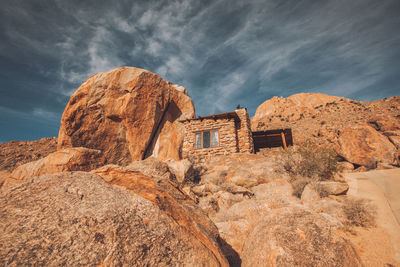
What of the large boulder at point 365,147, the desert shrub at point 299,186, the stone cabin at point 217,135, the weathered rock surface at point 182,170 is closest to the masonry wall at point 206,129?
the stone cabin at point 217,135

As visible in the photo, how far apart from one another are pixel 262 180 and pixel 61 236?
21.5ft

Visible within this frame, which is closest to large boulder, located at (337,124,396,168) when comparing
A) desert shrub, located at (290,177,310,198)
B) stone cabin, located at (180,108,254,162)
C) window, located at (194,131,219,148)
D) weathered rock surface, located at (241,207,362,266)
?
stone cabin, located at (180,108,254,162)

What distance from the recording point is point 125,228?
155 centimetres

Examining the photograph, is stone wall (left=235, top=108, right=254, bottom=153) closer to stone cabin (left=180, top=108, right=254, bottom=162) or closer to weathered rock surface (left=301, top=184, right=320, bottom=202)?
stone cabin (left=180, top=108, right=254, bottom=162)

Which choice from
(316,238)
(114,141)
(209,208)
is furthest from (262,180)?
(114,141)

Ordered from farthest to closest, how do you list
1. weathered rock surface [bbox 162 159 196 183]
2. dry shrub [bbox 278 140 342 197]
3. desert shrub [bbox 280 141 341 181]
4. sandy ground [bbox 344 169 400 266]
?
weathered rock surface [bbox 162 159 196 183] → desert shrub [bbox 280 141 341 181] → dry shrub [bbox 278 140 342 197] → sandy ground [bbox 344 169 400 266]

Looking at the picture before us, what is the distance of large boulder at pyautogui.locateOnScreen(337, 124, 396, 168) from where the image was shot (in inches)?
365

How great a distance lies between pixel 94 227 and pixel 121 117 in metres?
10.9

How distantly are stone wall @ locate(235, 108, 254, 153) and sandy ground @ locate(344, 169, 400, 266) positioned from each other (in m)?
6.76

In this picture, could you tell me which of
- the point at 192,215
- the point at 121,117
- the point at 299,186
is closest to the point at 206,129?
the point at 121,117

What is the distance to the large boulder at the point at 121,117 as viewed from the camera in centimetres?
1050

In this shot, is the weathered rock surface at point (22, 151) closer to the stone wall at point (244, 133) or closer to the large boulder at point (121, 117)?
the large boulder at point (121, 117)

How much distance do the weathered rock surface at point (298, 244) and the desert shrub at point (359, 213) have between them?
73.3 inches

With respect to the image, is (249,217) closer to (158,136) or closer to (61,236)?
(61,236)
